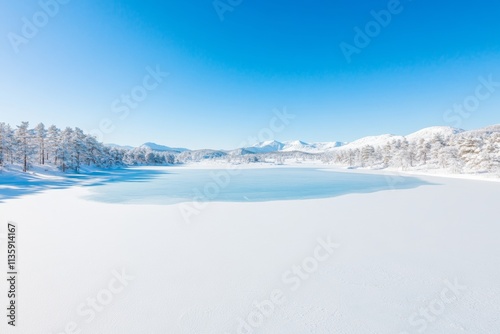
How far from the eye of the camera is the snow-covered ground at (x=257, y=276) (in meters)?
3.73

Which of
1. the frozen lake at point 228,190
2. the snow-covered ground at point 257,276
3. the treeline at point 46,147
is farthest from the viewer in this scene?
the treeline at point 46,147

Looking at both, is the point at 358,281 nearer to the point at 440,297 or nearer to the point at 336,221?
the point at 440,297

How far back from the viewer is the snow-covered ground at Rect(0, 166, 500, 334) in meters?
3.73

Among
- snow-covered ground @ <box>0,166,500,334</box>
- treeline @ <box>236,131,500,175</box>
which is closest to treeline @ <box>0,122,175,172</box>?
snow-covered ground @ <box>0,166,500,334</box>

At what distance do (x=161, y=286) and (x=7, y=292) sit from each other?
2.92 m

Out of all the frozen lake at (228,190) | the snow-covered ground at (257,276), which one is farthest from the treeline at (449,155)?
the snow-covered ground at (257,276)

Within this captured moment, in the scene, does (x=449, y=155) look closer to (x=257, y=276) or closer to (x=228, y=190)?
(x=228, y=190)

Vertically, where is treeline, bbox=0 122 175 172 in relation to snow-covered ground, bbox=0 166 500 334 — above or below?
above

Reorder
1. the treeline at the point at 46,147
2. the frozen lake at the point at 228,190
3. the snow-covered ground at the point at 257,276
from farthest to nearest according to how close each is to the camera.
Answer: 1. the treeline at the point at 46,147
2. the frozen lake at the point at 228,190
3. the snow-covered ground at the point at 257,276

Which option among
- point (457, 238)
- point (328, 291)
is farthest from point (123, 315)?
point (457, 238)

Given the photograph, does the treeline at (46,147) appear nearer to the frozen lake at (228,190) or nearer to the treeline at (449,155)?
the frozen lake at (228,190)

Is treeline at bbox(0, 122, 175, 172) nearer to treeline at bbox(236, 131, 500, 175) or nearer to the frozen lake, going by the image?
the frozen lake

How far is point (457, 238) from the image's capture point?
7680 millimetres

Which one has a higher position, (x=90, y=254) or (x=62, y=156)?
(x=62, y=156)
